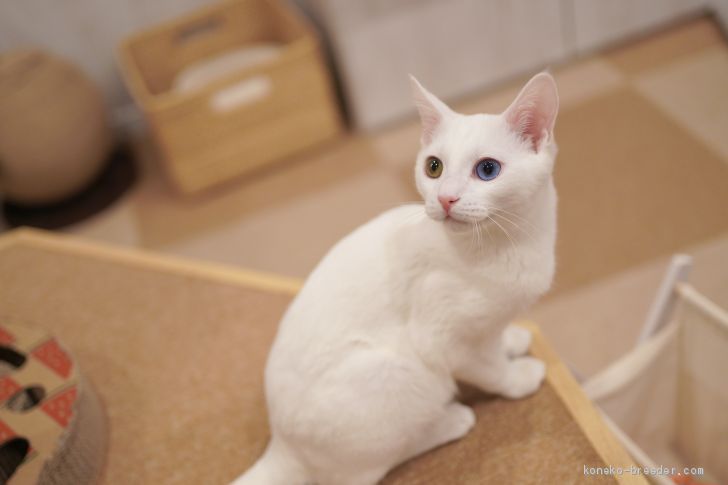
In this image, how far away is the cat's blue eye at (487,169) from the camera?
0.71 meters

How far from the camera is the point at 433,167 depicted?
0.75m

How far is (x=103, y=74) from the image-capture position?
247 cm

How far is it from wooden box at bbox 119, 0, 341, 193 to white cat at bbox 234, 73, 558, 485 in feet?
4.22

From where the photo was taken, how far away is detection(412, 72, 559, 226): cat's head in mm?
693

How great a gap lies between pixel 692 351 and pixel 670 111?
3.94 ft

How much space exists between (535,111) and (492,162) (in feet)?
0.25

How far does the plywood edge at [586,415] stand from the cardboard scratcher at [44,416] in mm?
787

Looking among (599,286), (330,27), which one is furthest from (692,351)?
(330,27)

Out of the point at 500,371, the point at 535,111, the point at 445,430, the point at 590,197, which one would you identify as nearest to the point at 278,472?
the point at 445,430

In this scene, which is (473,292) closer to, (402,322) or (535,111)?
(402,322)

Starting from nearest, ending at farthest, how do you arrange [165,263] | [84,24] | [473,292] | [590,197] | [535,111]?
[535,111] → [473,292] → [165,263] → [590,197] → [84,24]

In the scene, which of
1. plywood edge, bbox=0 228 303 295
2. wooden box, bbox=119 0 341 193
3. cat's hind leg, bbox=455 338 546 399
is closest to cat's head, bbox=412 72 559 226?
cat's hind leg, bbox=455 338 546 399

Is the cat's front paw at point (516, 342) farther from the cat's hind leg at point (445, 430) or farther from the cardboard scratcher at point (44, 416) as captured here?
the cardboard scratcher at point (44, 416)

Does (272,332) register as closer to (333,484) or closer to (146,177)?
(333,484)
